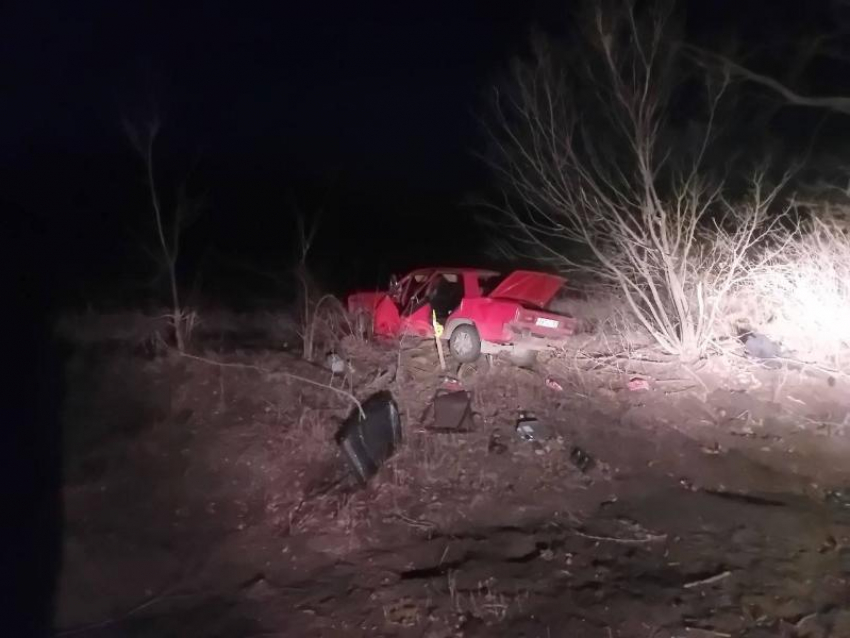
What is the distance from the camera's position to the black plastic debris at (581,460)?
28.7 ft

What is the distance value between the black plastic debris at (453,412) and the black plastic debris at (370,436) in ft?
1.74

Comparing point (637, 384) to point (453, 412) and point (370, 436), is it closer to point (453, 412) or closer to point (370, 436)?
point (453, 412)

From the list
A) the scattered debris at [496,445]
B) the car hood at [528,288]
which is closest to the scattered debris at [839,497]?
the scattered debris at [496,445]

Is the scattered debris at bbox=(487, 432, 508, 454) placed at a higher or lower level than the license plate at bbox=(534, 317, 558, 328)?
lower

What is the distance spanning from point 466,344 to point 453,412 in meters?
1.96

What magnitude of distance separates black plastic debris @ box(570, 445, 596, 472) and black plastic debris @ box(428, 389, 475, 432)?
4.23ft

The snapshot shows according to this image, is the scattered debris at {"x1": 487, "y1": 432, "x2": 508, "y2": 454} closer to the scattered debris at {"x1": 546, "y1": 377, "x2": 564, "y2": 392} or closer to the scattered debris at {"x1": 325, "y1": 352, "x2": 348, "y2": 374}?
the scattered debris at {"x1": 546, "y1": 377, "x2": 564, "y2": 392}

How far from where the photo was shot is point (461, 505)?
26.3 feet

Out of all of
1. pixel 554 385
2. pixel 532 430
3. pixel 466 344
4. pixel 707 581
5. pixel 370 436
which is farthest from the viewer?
pixel 466 344

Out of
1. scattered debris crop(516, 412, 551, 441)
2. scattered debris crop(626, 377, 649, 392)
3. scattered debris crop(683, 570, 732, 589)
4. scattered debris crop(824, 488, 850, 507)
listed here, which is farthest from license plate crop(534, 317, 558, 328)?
scattered debris crop(683, 570, 732, 589)

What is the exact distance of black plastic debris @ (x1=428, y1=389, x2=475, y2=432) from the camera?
31.9 ft

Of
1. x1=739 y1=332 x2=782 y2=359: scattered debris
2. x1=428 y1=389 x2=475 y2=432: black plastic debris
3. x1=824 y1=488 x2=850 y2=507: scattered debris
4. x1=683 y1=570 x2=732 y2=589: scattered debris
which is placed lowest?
x1=683 y1=570 x2=732 y2=589: scattered debris

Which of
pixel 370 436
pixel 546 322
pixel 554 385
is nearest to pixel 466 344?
pixel 546 322

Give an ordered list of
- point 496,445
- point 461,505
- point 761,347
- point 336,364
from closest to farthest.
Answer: point 461,505, point 496,445, point 336,364, point 761,347
